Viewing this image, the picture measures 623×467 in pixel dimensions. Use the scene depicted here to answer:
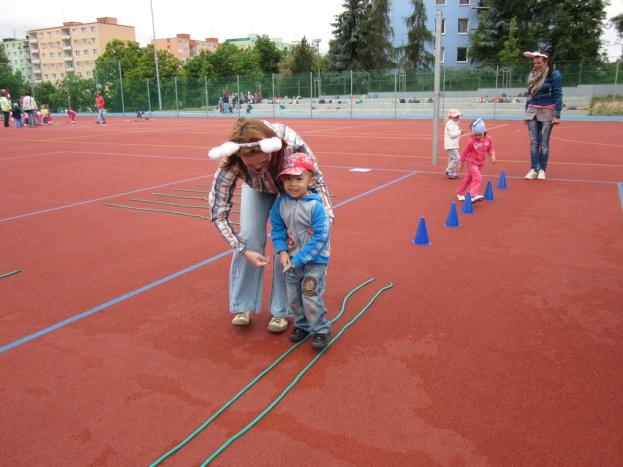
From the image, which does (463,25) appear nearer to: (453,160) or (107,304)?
(453,160)

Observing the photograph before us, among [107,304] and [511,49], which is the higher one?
[511,49]

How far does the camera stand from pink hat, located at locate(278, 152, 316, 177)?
10.2ft

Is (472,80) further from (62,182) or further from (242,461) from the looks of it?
(242,461)

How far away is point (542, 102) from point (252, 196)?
24.9 ft

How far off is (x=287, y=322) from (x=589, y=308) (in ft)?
7.88

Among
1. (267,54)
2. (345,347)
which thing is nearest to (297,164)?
(345,347)

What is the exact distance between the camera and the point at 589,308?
13.4 feet

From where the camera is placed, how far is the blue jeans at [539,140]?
9281mm

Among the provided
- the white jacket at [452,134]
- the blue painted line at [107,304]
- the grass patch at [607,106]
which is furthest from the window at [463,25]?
the blue painted line at [107,304]

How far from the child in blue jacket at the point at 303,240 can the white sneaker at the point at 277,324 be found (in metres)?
0.27

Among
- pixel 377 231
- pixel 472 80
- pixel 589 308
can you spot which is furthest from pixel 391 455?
pixel 472 80

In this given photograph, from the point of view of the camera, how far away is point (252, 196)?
3572mm

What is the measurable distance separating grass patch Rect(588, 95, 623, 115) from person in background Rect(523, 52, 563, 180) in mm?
21412

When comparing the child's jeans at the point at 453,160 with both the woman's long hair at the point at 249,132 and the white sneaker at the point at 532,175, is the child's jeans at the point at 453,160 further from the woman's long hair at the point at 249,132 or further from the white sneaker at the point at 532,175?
the woman's long hair at the point at 249,132
